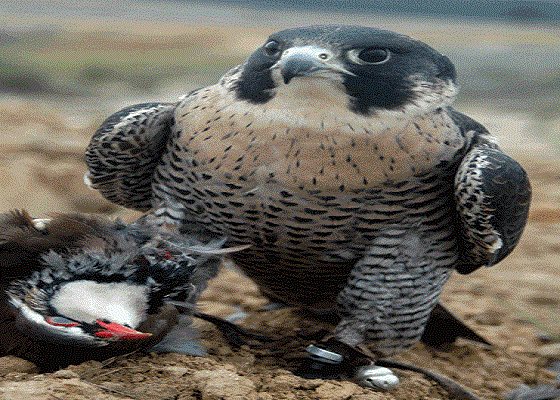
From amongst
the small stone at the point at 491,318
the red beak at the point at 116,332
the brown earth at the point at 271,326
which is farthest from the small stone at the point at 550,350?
the red beak at the point at 116,332

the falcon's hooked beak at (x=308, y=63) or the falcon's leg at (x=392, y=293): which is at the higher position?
the falcon's hooked beak at (x=308, y=63)

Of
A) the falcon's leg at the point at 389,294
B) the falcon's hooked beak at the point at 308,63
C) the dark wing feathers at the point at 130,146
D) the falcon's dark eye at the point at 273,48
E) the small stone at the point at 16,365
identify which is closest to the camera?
the small stone at the point at 16,365

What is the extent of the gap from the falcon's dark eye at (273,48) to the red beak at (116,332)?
3.58 feet

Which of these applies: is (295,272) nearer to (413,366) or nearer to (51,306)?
(413,366)

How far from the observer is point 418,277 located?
271 centimetres

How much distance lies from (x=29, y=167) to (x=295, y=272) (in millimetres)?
3125

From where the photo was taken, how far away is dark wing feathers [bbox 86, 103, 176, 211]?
2.82m

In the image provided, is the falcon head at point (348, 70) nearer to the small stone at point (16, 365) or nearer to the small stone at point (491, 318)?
the small stone at point (16, 365)

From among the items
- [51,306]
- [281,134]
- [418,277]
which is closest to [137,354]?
[51,306]

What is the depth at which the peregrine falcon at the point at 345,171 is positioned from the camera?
2.47 m

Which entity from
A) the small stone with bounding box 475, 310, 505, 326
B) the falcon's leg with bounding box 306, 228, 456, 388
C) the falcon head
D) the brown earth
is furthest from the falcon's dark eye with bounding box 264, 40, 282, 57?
the small stone with bounding box 475, 310, 505, 326

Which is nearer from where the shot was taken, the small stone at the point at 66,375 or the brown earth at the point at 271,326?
the small stone at the point at 66,375

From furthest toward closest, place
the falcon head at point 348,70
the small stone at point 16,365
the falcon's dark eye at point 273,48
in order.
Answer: the falcon's dark eye at point 273,48 < the falcon head at point 348,70 < the small stone at point 16,365

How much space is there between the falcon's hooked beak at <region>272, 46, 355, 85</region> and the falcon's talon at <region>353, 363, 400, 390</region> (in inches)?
43.8
